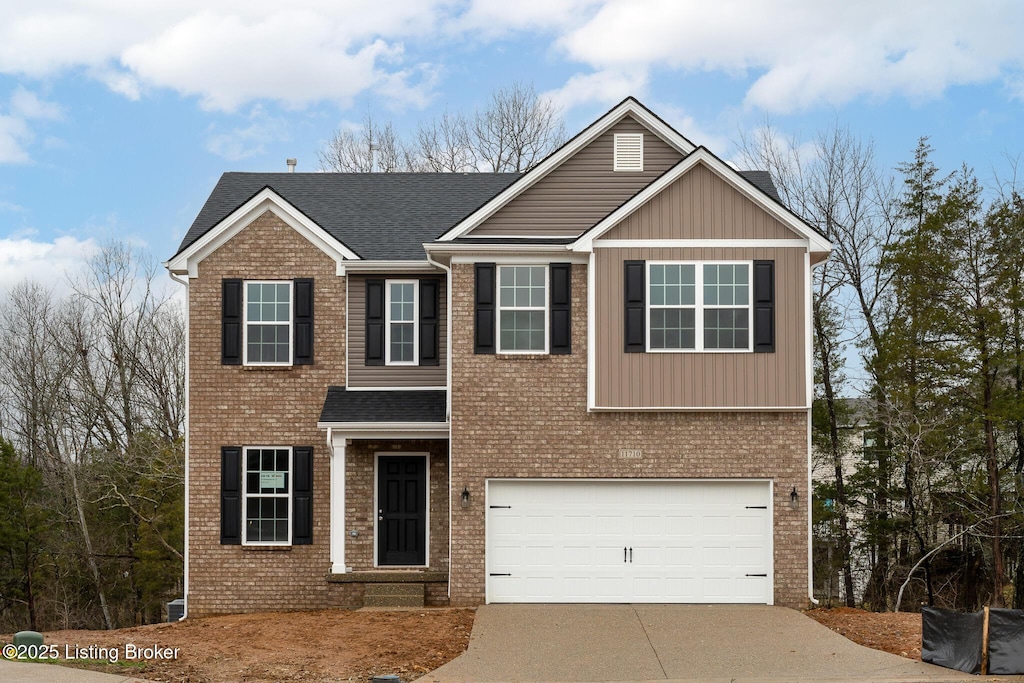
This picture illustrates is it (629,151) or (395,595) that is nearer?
(395,595)

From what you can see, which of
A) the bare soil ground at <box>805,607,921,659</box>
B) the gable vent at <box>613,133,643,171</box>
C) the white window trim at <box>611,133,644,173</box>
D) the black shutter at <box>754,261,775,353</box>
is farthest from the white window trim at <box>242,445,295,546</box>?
the bare soil ground at <box>805,607,921,659</box>

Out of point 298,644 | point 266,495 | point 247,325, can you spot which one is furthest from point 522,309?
point 298,644

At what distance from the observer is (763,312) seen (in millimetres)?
16391

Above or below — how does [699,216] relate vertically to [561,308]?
above

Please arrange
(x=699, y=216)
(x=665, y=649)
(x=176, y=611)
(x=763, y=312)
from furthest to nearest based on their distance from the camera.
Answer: (x=176, y=611)
(x=699, y=216)
(x=763, y=312)
(x=665, y=649)

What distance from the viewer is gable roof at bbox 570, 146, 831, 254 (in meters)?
16.3

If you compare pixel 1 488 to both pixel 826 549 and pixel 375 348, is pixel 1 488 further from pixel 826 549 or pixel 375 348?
pixel 826 549

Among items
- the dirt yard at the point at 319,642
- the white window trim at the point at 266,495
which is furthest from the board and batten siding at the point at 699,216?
the white window trim at the point at 266,495

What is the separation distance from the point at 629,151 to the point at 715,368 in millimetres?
4050

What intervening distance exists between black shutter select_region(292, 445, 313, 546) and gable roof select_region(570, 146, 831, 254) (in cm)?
586

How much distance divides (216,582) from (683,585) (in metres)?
7.78

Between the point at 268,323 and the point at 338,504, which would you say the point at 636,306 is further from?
the point at 268,323

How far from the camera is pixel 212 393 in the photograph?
18141 mm

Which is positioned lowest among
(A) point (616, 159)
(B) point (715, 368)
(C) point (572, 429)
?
(C) point (572, 429)
